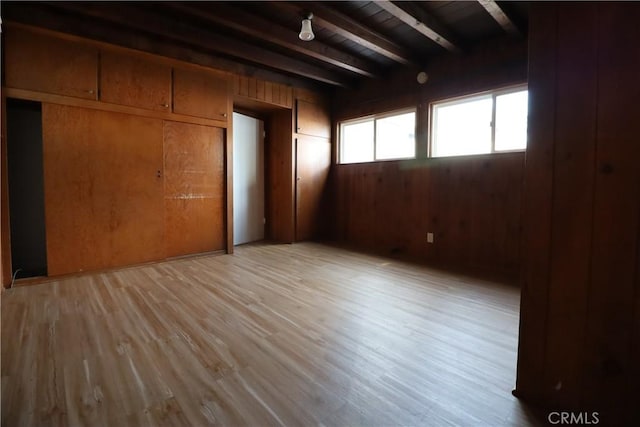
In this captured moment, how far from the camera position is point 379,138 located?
4570 mm

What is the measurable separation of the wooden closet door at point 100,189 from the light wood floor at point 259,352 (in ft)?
1.35

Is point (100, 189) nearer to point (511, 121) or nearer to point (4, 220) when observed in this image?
point (4, 220)

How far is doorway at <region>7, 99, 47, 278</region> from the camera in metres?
3.01

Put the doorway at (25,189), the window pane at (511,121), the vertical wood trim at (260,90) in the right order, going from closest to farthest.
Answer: the doorway at (25,189)
the window pane at (511,121)
the vertical wood trim at (260,90)

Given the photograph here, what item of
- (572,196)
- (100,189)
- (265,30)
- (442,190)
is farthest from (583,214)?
(100,189)

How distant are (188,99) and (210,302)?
256cm

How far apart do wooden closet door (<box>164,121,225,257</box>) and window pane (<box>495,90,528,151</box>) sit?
340 centimetres

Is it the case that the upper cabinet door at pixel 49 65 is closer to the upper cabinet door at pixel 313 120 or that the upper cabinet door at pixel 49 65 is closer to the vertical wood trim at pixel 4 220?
the vertical wood trim at pixel 4 220

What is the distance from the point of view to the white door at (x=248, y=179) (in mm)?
4754

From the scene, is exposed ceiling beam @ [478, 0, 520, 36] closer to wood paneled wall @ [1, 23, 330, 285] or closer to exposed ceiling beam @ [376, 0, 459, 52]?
exposed ceiling beam @ [376, 0, 459, 52]

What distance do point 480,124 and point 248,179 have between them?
342 centimetres

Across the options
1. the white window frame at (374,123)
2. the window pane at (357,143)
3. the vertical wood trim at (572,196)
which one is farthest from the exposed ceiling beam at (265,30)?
the vertical wood trim at (572,196)

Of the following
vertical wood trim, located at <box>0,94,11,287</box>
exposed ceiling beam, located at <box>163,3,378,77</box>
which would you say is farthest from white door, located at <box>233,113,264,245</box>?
vertical wood trim, located at <box>0,94,11,287</box>

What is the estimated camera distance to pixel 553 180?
121 cm
